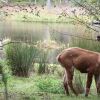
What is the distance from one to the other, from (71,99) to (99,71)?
104 cm

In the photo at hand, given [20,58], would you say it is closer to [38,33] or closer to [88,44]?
[88,44]

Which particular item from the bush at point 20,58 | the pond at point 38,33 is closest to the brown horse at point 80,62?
the bush at point 20,58

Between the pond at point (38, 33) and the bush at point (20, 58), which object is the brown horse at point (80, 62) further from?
the pond at point (38, 33)

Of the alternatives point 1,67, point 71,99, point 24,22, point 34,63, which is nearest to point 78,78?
point 71,99

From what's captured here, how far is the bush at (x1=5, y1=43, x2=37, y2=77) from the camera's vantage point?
38.7 ft

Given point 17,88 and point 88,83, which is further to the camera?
Result: point 17,88

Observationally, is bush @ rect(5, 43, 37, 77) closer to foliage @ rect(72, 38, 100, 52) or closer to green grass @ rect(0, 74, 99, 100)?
green grass @ rect(0, 74, 99, 100)

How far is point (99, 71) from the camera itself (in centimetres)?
911

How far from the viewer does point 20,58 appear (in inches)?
464

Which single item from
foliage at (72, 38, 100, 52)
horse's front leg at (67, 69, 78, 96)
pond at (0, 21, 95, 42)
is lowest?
pond at (0, 21, 95, 42)

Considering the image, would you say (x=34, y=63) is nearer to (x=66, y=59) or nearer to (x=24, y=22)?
(x=66, y=59)

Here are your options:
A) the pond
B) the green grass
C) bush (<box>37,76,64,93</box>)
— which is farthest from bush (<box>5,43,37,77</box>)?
the pond

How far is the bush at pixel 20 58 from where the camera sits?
38.7 feet

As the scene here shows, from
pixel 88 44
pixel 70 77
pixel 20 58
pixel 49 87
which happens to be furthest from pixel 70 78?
pixel 88 44
